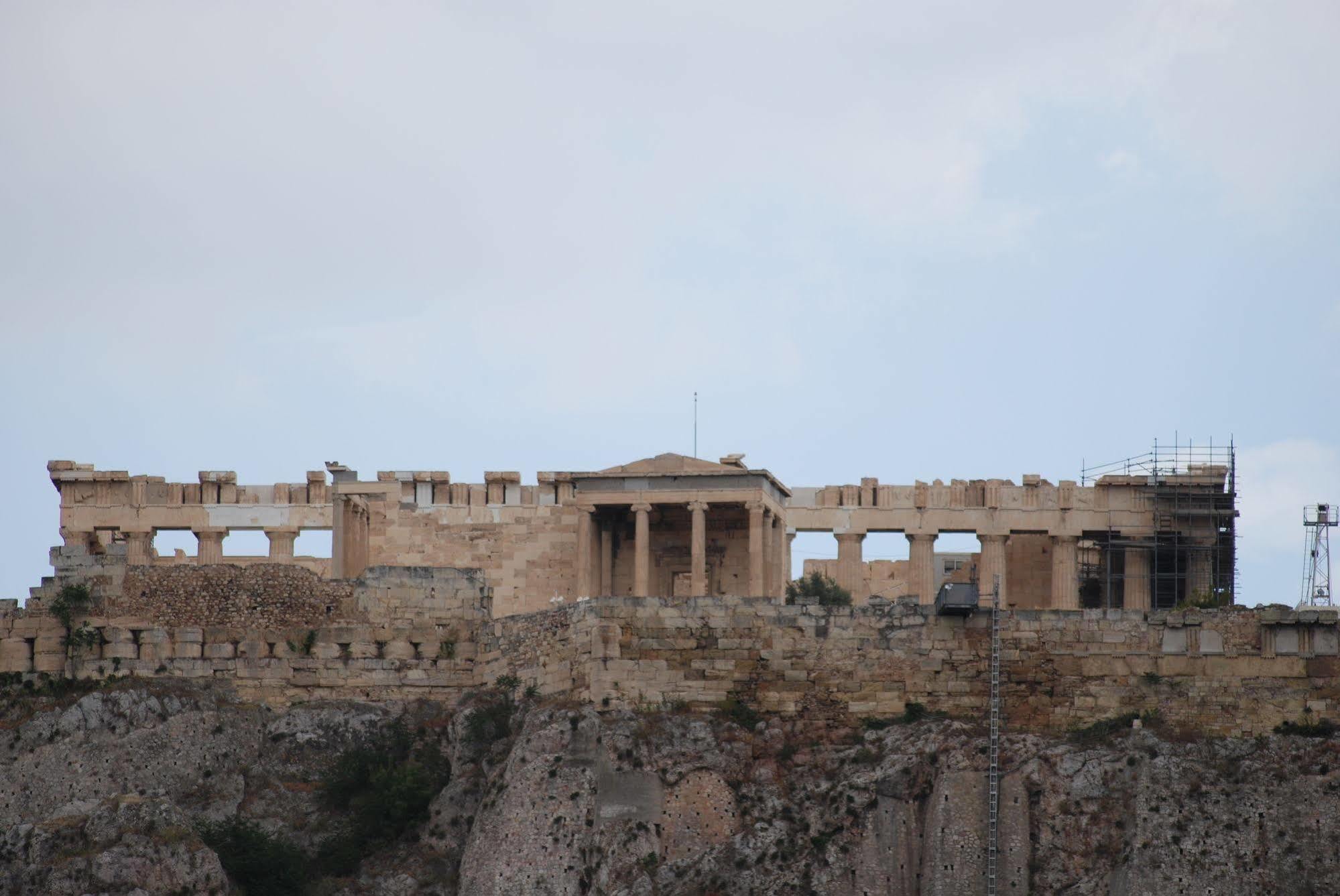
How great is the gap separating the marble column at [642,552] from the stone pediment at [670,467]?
973 millimetres

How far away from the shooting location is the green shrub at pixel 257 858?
57.5 metres

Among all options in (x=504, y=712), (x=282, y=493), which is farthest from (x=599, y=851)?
(x=282, y=493)

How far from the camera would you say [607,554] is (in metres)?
83.6

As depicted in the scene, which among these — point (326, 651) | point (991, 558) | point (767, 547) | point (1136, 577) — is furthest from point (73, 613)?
point (1136, 577)

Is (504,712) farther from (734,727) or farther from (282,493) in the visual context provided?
(282,493)

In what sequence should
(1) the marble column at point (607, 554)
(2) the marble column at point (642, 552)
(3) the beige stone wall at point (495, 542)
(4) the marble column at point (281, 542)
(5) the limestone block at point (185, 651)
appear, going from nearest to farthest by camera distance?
(5) the limestone block at point (185, 651)
(2) the marble column at point (642, 552)
(3) the beige stone wall at point (495, 542)
(1) the marble column at point (607, 554)
(4) the marble column at point (281, 542)

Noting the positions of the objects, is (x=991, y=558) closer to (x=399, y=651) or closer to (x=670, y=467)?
(x=670, y=467)

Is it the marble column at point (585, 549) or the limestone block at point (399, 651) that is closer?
the limestone block at point (399, 651)

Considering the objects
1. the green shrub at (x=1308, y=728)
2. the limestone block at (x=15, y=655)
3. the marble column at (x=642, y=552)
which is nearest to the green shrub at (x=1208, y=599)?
the green shrub at (x=1308, y=728)

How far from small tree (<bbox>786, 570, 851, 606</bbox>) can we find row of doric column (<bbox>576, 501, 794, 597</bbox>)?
0.62 meters

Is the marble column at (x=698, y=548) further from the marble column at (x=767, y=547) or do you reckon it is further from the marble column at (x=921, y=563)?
the marble column at (x=921, y=563)

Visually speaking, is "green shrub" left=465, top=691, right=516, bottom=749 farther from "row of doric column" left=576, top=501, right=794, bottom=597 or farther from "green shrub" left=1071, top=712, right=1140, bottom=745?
"row of doric column" left=576, top=501, right=794, bottom=597

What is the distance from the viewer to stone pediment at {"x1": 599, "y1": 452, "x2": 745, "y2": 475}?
82375 mm

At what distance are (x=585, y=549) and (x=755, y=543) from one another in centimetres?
470
